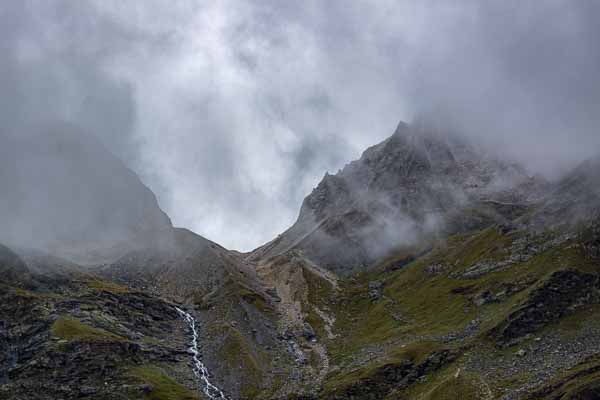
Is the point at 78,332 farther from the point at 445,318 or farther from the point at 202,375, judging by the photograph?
the point at 445,318

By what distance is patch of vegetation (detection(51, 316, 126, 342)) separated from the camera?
14500 cm

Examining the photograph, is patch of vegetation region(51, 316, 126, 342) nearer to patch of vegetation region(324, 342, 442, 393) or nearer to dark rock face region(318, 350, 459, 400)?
patch of vegetation region(324, 342, 442, 393)

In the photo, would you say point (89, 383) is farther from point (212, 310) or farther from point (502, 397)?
point (502, 397)

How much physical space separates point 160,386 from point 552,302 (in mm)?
95176

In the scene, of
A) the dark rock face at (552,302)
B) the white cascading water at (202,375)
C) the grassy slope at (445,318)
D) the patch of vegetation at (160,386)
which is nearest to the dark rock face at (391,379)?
the grassy slope at (445,318)

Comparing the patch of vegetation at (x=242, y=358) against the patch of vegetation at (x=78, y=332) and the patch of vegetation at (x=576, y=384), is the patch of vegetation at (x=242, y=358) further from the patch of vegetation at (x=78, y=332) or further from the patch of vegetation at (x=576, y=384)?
the patch of vegetation at (x=576, y=384)

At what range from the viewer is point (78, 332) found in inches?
5842

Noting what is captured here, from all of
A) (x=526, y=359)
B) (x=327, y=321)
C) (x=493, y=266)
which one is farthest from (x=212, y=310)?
(x=526, y=359)

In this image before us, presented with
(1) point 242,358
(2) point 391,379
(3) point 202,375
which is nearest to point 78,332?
(3) point 202,375

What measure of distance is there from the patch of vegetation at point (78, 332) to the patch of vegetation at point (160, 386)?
13157 mm

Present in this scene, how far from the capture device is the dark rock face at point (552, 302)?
130750 mm

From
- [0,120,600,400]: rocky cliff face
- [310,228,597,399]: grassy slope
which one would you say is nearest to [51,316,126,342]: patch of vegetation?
[0,120,600,400]: rocky cliff face

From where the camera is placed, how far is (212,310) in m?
196

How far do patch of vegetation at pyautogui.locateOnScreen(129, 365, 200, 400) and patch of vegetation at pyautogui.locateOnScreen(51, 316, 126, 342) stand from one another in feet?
43.2
